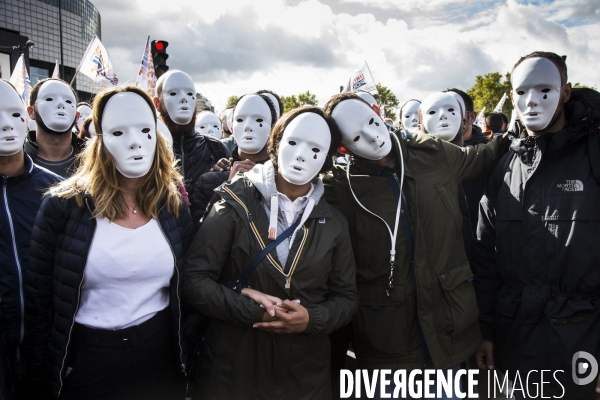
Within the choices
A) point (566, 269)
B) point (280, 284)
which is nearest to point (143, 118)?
point (280, 284)

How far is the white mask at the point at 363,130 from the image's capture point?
288 cm

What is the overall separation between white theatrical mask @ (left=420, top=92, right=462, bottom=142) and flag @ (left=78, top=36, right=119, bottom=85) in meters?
8.00

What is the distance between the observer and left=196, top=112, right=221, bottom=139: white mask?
8008 millimetres

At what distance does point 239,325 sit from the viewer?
94.8 inches

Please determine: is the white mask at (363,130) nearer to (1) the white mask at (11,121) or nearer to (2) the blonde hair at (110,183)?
Result: (2) the blonde hair at (110,183)

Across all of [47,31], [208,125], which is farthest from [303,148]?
[47,31]

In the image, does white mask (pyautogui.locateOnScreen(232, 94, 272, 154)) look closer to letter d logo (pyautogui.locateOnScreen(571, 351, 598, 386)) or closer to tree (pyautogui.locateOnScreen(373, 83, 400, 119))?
letter d logo (pyautogui.locateOnScreen(571, 351, 598, 386))

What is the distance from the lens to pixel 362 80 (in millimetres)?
9031

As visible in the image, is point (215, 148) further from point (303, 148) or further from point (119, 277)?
point (119, 277)

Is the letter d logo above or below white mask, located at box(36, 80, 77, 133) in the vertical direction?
below

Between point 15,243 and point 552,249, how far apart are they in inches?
122

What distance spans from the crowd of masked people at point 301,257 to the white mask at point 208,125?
16.4 feet

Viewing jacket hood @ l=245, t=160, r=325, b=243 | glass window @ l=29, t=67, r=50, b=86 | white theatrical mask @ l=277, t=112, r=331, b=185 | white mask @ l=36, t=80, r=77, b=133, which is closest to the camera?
jacket hood @ l=245, t=160, r=325, b=243

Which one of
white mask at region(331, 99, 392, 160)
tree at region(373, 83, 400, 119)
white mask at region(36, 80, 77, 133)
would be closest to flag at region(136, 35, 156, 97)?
white mask at region(36, 80, 77, 133)
